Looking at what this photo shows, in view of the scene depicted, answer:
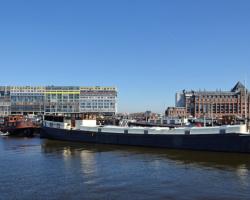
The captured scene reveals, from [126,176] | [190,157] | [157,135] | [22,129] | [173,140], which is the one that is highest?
[157,135]

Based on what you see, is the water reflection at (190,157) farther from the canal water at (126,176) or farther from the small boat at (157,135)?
the small boat at (157,135)

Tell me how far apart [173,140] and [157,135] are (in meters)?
3.25

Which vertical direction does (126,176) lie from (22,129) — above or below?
below

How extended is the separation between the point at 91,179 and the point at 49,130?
52094mm

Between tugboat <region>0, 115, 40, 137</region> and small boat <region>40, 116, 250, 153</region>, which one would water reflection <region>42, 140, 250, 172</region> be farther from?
tugboat <region>0, 115, 40, 137</region>

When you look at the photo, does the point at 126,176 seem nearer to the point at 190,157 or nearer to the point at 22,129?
the point at 190,157

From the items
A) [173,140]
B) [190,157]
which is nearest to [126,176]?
[190,157]

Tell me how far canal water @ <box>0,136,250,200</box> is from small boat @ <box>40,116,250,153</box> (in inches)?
100.0

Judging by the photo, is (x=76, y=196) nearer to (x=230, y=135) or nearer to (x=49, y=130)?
(x=230, y=135)

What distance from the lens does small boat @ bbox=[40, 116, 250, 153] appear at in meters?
54.9

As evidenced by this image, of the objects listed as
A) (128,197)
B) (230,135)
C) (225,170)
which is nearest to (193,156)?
(230,135)

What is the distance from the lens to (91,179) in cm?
3669

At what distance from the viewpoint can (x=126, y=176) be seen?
38094mm

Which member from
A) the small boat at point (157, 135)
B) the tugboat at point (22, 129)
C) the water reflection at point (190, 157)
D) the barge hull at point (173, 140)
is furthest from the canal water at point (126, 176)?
the tugboat at point (22, 129)
